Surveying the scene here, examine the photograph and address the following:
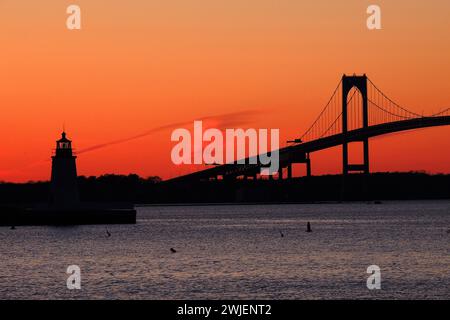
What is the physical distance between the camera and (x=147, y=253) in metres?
44.2

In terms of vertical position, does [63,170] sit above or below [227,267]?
above

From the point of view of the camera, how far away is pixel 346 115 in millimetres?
117062

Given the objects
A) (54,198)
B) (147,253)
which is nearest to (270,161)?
(54,198)

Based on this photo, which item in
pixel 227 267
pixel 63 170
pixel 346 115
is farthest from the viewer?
Answer: pixel 346 115

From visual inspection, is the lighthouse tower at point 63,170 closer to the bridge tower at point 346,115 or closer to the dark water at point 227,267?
the dark water at point 227,267

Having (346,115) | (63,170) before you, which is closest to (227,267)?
(63,170)

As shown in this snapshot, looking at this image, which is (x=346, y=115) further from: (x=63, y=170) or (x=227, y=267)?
(x=227, y=267)

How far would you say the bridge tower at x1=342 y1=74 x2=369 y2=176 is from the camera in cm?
11178

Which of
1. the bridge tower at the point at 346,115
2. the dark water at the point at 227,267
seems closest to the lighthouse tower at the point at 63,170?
the dark water at the point at 227,267

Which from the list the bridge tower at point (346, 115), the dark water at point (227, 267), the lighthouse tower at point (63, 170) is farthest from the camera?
the bridge tower at point (346, 115)

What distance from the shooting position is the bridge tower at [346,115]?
4401 inches
